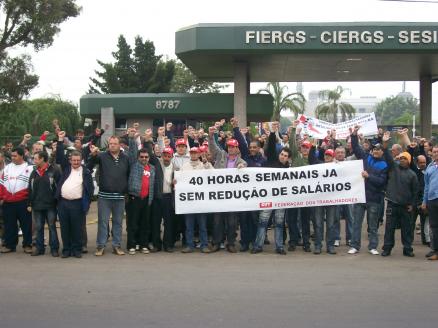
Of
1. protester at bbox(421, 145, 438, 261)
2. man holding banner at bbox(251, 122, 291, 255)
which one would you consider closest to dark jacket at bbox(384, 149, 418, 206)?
protester at bbox(421, 145, 438, 261)

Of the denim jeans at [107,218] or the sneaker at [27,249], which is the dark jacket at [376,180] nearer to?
the denim jeans at [107,218]

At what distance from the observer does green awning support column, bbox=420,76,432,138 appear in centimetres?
2736

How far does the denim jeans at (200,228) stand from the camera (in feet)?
33.7

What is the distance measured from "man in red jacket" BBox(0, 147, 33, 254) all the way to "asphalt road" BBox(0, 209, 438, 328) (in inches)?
15.3

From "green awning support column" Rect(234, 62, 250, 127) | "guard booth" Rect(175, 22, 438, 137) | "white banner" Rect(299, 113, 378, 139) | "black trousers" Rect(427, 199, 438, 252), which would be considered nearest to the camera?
"black trousers" Rect(427, 199, 438, 252)

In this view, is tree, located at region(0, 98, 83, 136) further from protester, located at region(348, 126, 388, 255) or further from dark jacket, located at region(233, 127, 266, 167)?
protester, located at region(348, 126, 388, 255)

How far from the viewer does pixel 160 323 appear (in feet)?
19.5

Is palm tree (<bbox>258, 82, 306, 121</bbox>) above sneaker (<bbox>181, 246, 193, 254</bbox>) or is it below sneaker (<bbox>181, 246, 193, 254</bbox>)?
above

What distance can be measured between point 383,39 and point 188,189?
42.5 ft

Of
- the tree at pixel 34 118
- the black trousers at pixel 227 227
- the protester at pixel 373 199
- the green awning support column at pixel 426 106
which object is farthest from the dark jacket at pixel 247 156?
the green awning support column at pixel 426 106

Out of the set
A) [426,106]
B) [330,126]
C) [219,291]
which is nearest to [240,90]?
[330,126]

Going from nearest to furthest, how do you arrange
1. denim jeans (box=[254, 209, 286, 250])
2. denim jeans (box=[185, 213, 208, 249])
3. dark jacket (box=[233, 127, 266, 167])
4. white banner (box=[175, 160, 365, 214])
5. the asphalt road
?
the asphalt road → denim jeans (box=[254, 209, 286, 250]) → denim jeans (box=[185, 213, 208, 249]) → white banner (box=[175, 160, 365, 214]) → dark jacket (box=[233, 127, 266, 167])

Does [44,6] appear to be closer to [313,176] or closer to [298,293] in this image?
[313,176]

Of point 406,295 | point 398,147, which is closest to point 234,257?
point 406,295
